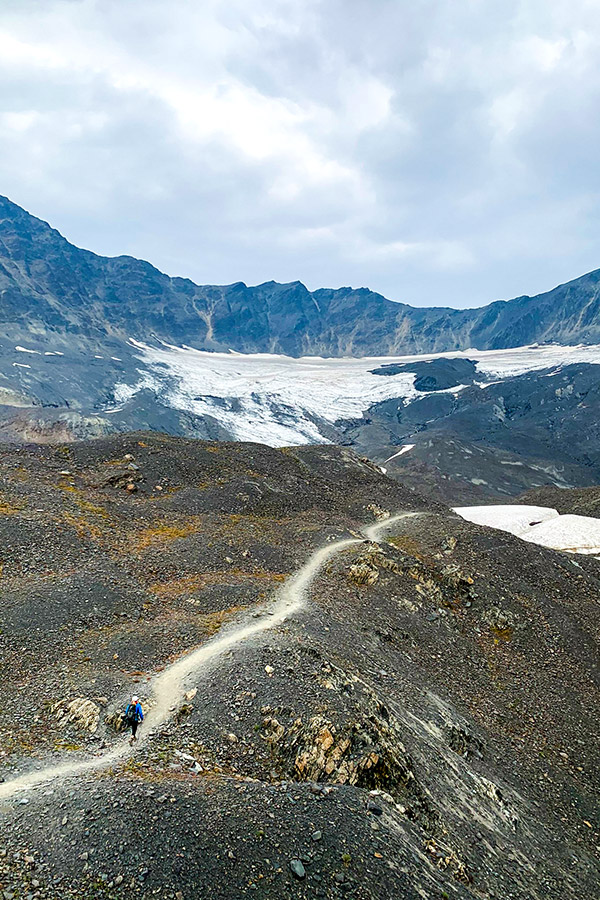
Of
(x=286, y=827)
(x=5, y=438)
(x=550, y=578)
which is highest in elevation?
(x=286, y=827)

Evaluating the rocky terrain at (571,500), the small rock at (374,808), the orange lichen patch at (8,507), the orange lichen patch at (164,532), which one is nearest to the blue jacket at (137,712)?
the small rock at (374,808)

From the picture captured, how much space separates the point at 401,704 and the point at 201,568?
46.4 ft

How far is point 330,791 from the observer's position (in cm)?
1283

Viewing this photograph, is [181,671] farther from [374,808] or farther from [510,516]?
[510,516]

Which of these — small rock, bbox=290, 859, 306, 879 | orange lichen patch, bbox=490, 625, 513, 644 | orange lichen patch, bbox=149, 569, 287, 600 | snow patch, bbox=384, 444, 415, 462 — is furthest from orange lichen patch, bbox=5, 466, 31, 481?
snow patch, bbox=384, 444, 415, 462

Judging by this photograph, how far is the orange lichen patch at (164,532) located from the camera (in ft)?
102

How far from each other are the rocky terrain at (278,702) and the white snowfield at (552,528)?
12.9 m

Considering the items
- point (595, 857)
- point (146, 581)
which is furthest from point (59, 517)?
point (595, 857)

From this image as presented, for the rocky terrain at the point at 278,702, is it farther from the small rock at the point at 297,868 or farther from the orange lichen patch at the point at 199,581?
the orange lichen patch at the point at 199,581

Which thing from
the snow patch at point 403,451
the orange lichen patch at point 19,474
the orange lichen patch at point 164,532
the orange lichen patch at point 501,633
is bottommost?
the snow patch at point 403,451

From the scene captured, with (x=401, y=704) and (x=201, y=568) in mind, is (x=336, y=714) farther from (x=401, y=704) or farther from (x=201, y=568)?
(x=201, y=568)

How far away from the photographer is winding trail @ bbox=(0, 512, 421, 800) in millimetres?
12203

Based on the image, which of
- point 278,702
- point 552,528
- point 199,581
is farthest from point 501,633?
point 552,528

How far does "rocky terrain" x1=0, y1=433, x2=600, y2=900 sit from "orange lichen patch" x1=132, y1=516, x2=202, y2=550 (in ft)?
0.73
